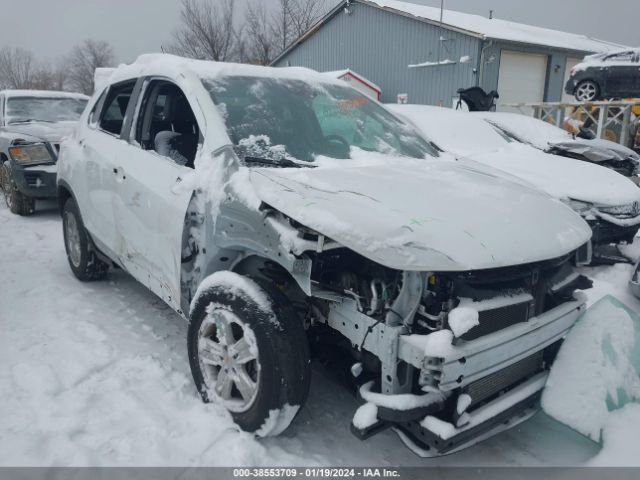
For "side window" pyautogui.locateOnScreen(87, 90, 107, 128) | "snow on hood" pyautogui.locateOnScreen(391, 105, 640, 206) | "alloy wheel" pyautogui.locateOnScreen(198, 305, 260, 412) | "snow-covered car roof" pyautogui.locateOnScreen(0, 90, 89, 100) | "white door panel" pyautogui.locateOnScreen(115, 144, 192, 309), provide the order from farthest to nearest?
"snow-covered car roof" pyautogui.locateOnScreen(0, 90, 89, 100), "snow on hood" pyautogui.locateOnScreen(391, 105, 640, 206), "side window" pyautogui.locateOnScreen(87, 90, 107, 128), "white door panel" pyautogui.locateOnScreen(115, 144, 192, 309), "alloy wheel" pyautogui.locateOnScreen(198, 305, 260, 412)

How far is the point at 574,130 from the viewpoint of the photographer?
36.9 feet

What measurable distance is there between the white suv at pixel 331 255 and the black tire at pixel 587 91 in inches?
516

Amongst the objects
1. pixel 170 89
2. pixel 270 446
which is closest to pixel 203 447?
pixel 270 446

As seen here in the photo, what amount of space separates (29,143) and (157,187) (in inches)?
216

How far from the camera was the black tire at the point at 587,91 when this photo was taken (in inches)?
561

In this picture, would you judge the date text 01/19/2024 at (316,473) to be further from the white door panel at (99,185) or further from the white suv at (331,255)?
the white door panel at (99,185)

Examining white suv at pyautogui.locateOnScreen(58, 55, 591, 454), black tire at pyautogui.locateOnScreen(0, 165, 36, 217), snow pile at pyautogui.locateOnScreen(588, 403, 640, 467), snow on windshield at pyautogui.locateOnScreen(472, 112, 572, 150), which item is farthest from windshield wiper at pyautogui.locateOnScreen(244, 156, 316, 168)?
black tire at pyautogui.locateOnScreen(0, 165, 36, 217)

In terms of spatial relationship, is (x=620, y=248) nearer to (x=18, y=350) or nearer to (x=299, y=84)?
(x=299, y=84)

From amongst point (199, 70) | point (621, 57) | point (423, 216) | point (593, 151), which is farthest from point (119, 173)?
point (621, 57)

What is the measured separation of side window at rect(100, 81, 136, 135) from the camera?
12.8 ft

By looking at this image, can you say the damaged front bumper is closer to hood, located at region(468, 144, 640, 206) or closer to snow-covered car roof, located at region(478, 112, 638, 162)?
hood, located at region(468, 144, 640, 206)

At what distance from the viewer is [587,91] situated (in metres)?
14.4

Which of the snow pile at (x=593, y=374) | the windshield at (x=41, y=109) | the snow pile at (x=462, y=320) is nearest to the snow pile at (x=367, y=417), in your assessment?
the snow pile at (x=462, y=320)

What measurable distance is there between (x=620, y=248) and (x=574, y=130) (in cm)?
665
